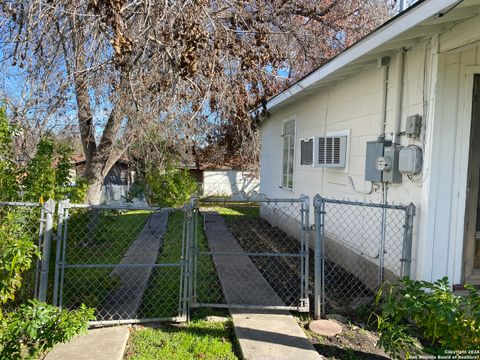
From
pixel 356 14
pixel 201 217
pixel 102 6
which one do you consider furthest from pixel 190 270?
pixel 356 14

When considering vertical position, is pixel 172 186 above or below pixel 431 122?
below

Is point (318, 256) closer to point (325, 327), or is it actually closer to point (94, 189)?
point (325, 327)

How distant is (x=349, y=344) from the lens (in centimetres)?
340

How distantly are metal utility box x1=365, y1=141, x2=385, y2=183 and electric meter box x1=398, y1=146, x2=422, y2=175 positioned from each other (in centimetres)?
41

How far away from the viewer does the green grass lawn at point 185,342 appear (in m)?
3.17

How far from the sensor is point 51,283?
3910mm

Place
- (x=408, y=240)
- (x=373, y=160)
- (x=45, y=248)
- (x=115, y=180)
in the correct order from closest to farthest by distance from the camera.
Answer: (x=45, y=248) → (x=408, y=240) → (x=373, y=160) → (x=115, y=180)

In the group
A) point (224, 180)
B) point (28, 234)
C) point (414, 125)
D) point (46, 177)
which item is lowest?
point (224, 180)

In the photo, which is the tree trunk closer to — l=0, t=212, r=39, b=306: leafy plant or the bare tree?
the bare tree

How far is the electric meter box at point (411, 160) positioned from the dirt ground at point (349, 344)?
174cm

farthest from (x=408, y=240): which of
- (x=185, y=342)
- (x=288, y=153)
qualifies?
(x=288, y=153)

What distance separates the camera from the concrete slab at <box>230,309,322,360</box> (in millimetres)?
3127

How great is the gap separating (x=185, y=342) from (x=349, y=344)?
1.52m

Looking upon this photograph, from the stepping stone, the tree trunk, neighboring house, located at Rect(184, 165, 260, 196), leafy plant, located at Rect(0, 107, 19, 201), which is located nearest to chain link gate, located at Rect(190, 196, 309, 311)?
the stepping stone
